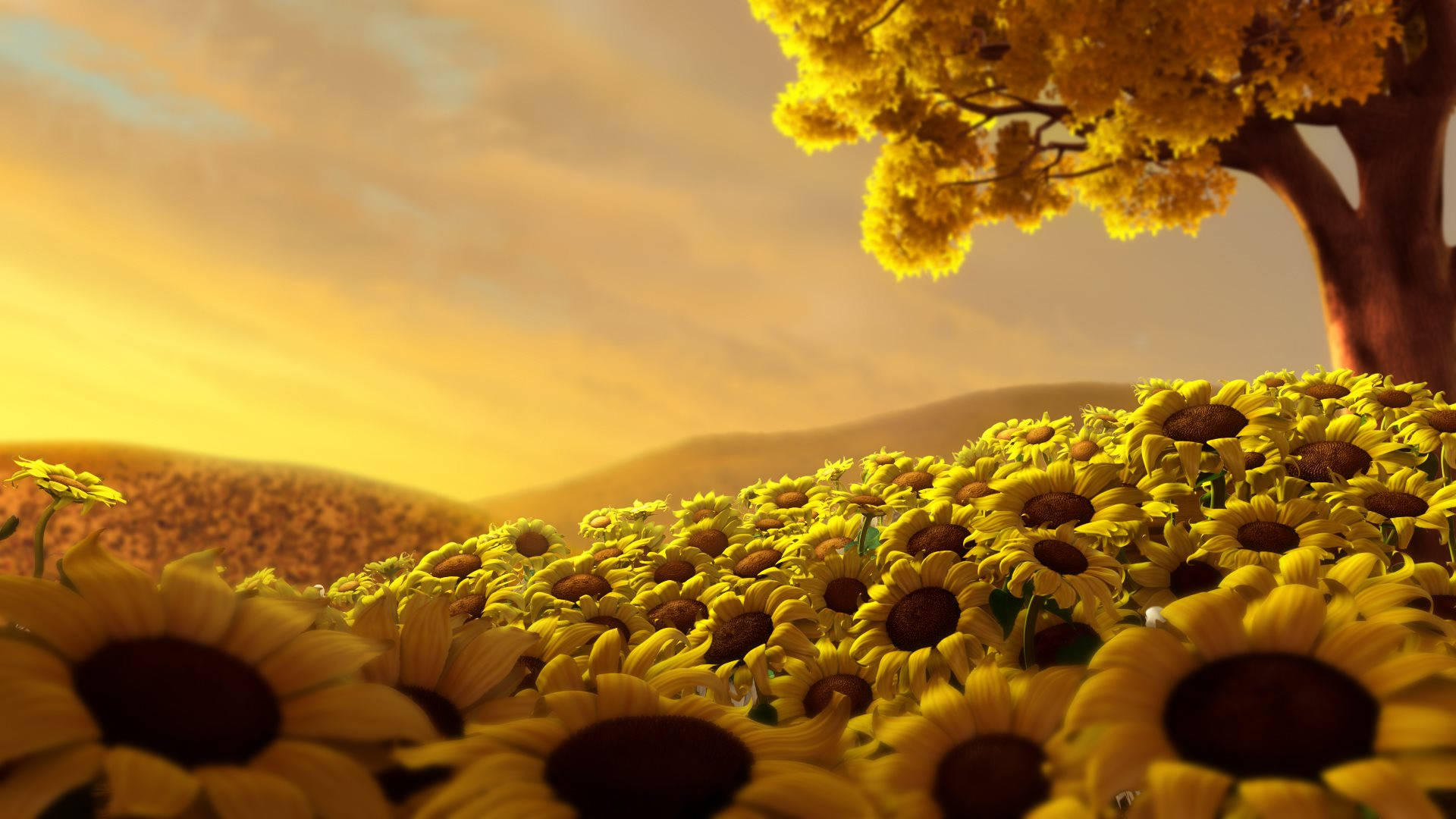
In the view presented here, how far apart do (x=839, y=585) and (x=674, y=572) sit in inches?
27.3

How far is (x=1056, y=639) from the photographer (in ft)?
6.88

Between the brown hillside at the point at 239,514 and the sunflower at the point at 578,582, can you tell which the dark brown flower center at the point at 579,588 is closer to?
the sunflower at the point at 578,582

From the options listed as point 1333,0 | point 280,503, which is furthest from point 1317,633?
point 280,503

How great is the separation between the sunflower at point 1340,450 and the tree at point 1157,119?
20.7 feet

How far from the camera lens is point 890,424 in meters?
25.2

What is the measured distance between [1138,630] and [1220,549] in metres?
1.37

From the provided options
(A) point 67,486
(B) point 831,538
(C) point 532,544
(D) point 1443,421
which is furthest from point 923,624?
(A) point 67,486

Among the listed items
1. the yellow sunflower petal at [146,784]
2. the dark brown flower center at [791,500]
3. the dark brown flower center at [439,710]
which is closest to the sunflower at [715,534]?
the dark brown flower center at [791,500]

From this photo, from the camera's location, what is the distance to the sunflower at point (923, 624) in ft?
6.46

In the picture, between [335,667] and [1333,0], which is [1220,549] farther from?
[1333,0]

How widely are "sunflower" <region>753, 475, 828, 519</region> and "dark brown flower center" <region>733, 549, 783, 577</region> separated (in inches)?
31.4

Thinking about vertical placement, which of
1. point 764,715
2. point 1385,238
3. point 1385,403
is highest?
point 1385,238

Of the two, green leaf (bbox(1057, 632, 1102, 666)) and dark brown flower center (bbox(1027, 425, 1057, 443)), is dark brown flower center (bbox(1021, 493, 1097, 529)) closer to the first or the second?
green leaf (bbox(1057, 632, 1102, 666))

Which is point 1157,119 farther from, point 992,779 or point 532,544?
point 992,779
